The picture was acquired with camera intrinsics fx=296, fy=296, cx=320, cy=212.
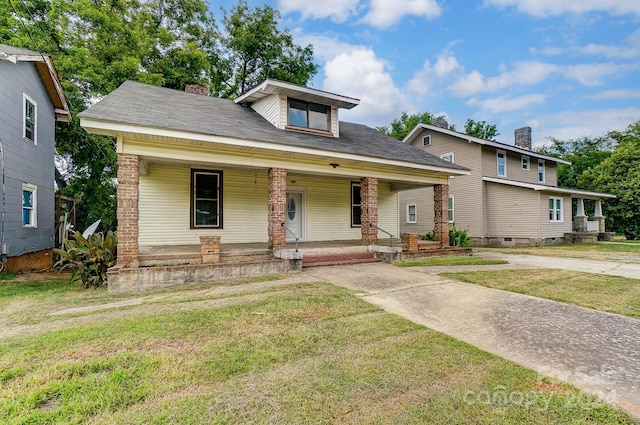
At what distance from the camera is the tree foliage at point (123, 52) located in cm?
1459

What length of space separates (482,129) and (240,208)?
3123cm

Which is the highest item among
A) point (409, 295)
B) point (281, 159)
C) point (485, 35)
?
point (485, 35)

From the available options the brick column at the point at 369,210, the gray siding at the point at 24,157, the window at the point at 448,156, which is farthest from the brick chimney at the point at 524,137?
A: the gray siding at the point at 24,157

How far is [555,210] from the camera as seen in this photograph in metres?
17.5

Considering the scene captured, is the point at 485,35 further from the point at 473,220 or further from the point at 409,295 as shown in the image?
the point at 409,295

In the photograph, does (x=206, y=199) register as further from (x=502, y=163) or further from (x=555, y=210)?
(x=555, y=210)

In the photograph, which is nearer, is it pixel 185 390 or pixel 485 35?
pixel 185 390

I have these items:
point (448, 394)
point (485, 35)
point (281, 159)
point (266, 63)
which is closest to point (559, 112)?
point (485, 35)

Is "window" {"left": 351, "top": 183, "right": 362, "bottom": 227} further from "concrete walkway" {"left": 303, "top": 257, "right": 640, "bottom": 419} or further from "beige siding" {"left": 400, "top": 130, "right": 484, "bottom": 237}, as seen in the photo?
"beige siding" {"left": 400, "top": 130, "right": 484, "bottom": 237}

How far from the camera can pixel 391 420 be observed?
2.13m

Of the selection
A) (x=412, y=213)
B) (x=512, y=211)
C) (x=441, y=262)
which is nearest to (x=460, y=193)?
(x=512, y=211)

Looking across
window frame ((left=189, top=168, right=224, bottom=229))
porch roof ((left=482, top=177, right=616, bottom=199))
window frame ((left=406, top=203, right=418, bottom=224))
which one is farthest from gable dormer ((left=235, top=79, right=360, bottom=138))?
window frame ((left=406, top=203, right=418, bottom=224))

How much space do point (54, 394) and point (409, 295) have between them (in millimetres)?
5044

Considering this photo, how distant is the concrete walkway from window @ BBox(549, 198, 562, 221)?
14.7 meters
